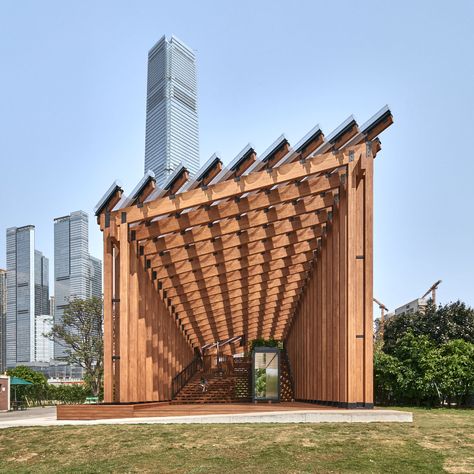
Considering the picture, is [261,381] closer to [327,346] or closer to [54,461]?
[327,346]

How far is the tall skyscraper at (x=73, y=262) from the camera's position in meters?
179

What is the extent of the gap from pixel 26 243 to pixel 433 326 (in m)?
186

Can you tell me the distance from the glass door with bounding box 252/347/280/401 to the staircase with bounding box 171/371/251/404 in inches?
90.7

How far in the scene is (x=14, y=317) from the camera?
7628 inches

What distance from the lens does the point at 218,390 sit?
84.3 ft

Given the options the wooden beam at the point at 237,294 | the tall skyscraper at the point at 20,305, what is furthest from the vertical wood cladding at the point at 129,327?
the tall skyscraper at the point at 20,305

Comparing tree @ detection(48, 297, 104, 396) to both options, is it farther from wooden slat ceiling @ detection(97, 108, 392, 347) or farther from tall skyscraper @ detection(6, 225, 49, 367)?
tall skyscraper @ detection(6, 225, 49, 367)

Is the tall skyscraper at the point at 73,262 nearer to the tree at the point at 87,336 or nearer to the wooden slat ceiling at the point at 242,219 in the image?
the tree at the point at 87,336

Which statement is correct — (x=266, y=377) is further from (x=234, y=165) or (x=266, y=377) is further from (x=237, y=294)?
(x=234, y=165)

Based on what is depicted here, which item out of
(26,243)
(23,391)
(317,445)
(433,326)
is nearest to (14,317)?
(26,243)

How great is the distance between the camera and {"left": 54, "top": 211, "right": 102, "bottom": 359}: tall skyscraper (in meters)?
179

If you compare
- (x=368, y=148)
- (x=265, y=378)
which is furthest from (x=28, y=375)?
(x=368, y=148)

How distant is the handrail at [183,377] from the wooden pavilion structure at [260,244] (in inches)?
60.0

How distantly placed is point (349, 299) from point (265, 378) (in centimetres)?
634
